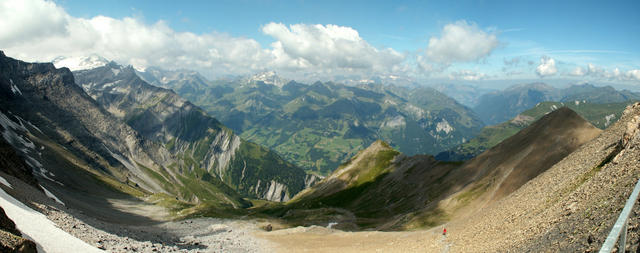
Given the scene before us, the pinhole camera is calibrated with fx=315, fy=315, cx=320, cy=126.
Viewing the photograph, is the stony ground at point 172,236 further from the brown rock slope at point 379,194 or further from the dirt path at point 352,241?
the brown rock slope at point 379,194

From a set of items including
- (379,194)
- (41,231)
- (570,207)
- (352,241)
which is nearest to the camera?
(570,207)

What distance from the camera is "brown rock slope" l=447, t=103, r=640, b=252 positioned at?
22719 millimetres

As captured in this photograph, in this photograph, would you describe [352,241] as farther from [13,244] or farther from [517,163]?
[517,163]

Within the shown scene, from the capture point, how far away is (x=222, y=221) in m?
85.4

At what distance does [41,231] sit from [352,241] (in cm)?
4536

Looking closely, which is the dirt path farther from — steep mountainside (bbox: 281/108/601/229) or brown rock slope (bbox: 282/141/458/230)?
brown rock slope (bbox: 282/141/458/230)

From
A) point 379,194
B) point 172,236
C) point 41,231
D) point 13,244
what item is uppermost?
point 13,244

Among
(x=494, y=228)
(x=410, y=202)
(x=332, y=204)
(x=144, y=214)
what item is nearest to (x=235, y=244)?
(x=494, y=228)

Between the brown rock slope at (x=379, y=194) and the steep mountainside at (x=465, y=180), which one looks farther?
the brown rock slope at (x=379, y=194)

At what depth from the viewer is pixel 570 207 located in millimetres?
29859

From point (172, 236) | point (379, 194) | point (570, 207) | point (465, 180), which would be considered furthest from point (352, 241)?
point (379, 194)

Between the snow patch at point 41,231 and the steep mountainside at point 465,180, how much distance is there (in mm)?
64511

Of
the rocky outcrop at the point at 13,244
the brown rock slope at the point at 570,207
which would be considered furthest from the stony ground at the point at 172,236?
the brown rock slope at the point at 570,207

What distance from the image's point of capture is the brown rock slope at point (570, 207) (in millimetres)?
22719
